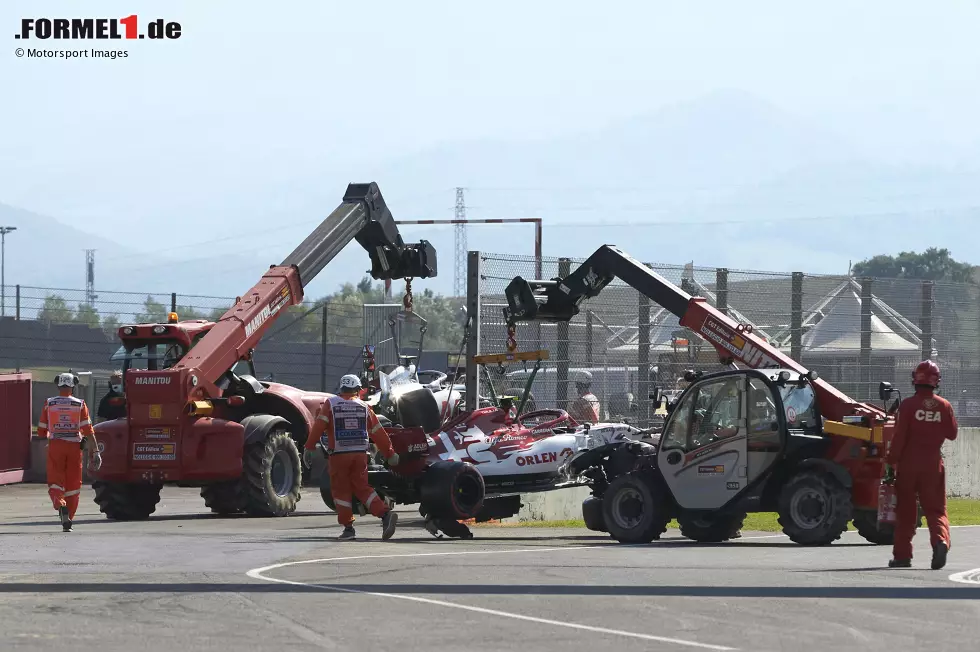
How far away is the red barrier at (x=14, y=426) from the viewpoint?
95.8ft

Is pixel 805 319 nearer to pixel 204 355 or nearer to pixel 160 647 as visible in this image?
pixel 204 355

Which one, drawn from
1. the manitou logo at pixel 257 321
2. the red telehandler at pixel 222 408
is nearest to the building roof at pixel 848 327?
the red telehandler at pixel 222 408

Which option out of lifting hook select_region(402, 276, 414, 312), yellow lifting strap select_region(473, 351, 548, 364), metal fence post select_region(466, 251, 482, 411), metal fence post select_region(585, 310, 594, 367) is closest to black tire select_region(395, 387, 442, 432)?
yellow lifting strap select_region(473, 351, 548, 364)

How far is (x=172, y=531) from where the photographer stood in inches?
714

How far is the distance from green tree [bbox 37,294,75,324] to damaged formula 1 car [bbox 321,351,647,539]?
11006mm

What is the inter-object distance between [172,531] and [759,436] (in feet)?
21.2

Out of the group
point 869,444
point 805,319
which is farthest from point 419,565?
point 805,319

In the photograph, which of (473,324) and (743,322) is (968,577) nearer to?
(743,322)

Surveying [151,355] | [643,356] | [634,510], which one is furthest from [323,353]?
[634,510]

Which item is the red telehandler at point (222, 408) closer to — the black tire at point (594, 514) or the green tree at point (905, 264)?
the black tire at point (594, 514)

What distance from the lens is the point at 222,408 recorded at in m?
22.1

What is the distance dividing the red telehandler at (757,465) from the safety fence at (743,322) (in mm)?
5087

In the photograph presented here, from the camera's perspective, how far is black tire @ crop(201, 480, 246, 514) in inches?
815

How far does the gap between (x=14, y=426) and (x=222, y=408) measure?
8.82 m
